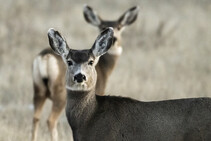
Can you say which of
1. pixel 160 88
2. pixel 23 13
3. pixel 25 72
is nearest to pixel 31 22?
pixel 23 13

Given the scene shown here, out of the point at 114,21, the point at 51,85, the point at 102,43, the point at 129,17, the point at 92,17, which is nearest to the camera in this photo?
the point at 102,43

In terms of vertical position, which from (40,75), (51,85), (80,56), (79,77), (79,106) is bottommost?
(51,85)

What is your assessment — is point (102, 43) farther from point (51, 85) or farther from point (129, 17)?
point (129, 17)

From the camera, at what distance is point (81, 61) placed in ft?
23.2

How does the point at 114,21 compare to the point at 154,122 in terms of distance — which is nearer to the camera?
the point at 154,122

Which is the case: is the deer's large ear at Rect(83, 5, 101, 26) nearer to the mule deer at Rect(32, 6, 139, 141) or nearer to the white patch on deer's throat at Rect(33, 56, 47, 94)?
the mule deer at Rect(32, 6, 139, 141)

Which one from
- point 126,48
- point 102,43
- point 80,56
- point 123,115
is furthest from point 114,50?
point 126,48

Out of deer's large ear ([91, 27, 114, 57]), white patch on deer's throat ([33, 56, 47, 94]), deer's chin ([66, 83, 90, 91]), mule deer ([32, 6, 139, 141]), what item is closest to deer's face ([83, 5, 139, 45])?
mule deer ([32, 6, 139, 141])

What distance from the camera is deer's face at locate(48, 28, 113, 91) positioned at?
6930 mm

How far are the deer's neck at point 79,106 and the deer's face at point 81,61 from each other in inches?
3.0

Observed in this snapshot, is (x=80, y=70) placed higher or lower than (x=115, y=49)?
higher

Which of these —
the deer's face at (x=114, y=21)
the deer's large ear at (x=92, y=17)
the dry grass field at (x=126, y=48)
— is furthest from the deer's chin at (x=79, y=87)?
the deer's large ear at (x=92, y=17)

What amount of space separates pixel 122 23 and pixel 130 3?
1225 centimetres

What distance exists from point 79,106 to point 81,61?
46 cm
